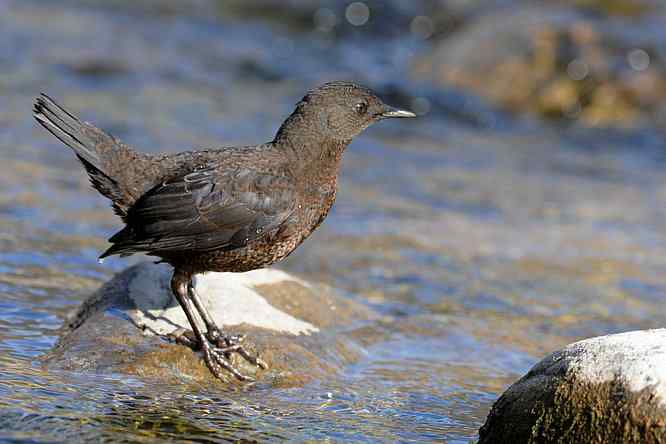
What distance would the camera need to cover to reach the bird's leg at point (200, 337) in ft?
16.0

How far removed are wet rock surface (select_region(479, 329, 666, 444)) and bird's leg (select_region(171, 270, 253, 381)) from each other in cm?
131

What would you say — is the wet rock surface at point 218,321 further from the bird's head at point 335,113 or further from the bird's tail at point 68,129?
the bird's head at point 335,113

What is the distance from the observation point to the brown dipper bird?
496cm

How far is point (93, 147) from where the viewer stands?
509cm

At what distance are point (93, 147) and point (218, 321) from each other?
1056mm

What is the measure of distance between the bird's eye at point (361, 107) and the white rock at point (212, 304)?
3.65 feet

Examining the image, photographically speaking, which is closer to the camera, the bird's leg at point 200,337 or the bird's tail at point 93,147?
the bird's leg at point 200,337

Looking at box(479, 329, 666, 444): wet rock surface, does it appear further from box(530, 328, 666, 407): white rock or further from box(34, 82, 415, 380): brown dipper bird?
box(34, 82, 415, 380): brown dipper bird

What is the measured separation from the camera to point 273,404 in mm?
4656

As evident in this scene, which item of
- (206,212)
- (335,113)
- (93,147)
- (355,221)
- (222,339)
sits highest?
(355,221)

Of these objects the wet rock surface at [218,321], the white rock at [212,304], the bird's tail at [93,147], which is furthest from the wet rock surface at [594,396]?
the bird's tail at [93,147]

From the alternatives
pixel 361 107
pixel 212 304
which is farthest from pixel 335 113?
pixel 212 304

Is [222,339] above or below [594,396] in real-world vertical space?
above

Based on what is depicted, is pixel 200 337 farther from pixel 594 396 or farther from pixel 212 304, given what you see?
pixel 594 396
